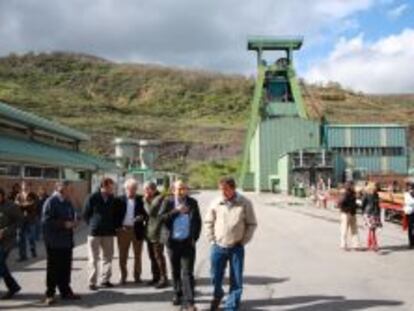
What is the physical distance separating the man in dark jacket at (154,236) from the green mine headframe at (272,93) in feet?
240

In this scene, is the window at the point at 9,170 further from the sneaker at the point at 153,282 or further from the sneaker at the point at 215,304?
the sneaker at the point at 215,304

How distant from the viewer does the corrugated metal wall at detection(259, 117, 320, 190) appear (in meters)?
83.7

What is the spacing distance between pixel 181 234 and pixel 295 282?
330 centimetres

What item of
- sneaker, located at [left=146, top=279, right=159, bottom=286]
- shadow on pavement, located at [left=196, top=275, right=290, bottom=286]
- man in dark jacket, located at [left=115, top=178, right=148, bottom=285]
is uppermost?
man in dark jacket, located at [left=115, top=178, right=148, bottom=285]

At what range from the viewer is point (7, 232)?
475 inches

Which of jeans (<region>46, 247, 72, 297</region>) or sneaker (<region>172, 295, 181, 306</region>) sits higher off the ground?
jeans (<region>46, 247, 72, 297</region>)

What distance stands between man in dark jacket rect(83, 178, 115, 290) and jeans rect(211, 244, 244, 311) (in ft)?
9.96

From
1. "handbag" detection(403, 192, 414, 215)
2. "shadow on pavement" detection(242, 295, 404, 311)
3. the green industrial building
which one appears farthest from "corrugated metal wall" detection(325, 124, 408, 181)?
"shadow on pavement" detection(242, 295, 404, 311)

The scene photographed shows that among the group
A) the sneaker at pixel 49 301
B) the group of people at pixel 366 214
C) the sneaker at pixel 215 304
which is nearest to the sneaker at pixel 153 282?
the sneaker at pixel 49 301

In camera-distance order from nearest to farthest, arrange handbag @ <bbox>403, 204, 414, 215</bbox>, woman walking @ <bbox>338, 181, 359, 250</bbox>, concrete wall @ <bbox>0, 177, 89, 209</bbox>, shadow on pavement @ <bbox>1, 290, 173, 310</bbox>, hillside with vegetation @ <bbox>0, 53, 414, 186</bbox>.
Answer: shadow on pavement @ <bbox>1, 290, 173, 310</bbox> < woman walking @ <bbox>338, 181, 359, 250</bbox> < handbag @ <bbox>403, 204, 414, 215</bbox> < concrete wall @ <bbox>0, 177, 89, 209</bbox> < hillside with vegetation @ <bbox>0, 53, 414, 186</bbox>

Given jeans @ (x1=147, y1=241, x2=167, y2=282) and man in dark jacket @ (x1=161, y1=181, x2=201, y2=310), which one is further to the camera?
jeans @ (x1=147, y1=241, x2=167, y2=282)

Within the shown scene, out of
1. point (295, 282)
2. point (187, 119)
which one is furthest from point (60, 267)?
point (187, 119)

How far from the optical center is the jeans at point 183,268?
10914mm

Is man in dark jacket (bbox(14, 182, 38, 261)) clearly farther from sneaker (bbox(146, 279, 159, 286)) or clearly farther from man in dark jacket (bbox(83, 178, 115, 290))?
sneaker (bbox(146, 279, 159, 286))
